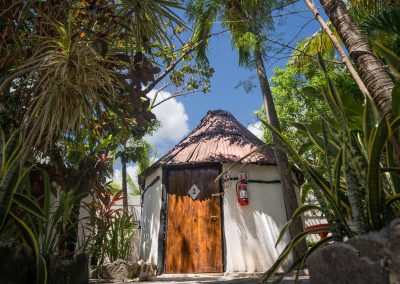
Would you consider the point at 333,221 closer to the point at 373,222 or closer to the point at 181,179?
the point at 373,222

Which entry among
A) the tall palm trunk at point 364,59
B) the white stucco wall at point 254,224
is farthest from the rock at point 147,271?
the tall palm trunk at point 364,59

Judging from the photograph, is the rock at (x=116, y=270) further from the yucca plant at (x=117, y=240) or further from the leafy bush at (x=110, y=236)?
the yucca plant at (x=117, y=240)

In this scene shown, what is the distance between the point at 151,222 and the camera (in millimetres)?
7820

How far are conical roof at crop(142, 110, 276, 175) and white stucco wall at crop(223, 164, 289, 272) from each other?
0.39m

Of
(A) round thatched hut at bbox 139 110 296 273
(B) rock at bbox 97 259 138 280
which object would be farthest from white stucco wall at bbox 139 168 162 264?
(B) rock at bbox 97 259 138 280

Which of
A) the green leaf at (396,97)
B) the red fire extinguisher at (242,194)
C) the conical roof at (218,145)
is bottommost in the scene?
the green leaf at (396,97)

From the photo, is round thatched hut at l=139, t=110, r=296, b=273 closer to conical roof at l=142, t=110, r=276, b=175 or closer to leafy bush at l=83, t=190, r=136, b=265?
conical roof at l=142, t=110, r=276, b=175

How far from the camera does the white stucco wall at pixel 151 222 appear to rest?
7496mm

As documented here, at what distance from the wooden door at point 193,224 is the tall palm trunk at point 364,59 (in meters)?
5.25

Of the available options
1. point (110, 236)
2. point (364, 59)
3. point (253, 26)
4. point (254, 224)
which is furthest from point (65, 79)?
point (254, 224)

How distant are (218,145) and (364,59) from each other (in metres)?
5.92

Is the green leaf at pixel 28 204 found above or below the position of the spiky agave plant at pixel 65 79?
below

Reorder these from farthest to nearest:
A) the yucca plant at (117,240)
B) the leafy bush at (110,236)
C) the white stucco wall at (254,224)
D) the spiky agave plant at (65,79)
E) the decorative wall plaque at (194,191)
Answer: the decorative wall plaque at (194,191)
the white stucco wall at (254,224)
the yucca plant at (117,240)
the leafy bush at (110,236)
the spiky agave plant at (65,79)

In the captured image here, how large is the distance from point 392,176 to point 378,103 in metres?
0.55
